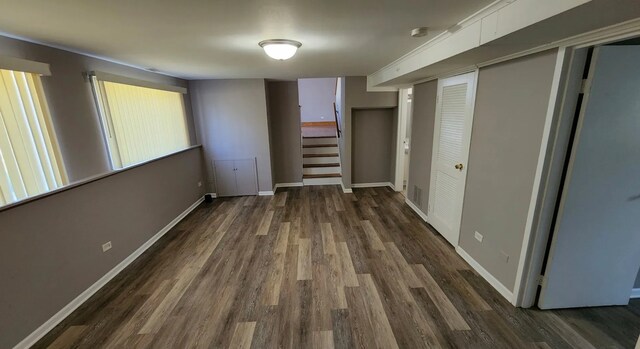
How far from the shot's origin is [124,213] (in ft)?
9.85

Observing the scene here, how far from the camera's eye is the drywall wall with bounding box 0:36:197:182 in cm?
220

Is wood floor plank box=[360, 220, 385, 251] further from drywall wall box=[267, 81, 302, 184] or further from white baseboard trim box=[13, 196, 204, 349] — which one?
white baseboard trim box=[13, 196, 204, 349]

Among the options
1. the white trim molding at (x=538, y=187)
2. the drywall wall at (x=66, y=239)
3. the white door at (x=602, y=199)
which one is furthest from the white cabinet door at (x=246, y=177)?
the white door at (x=602, y=199)

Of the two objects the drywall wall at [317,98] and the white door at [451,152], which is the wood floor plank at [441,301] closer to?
the white door at [451,152]

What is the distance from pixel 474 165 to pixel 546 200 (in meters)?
0.85

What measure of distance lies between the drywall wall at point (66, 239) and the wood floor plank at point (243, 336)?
155 centimetres

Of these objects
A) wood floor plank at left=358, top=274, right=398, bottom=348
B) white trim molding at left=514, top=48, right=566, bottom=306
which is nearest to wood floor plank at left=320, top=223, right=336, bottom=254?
wood floor plank at left=358, top=274, right=398, bottom=348

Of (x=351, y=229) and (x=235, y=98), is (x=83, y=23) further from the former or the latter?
(x=351, y=229)

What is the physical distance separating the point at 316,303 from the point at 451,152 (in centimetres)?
241

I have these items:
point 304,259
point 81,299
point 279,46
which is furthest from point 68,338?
point 279,46

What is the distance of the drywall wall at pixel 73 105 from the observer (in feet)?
7.23

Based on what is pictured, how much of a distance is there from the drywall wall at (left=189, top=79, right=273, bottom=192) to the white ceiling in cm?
203

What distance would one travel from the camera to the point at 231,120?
16.3 feet

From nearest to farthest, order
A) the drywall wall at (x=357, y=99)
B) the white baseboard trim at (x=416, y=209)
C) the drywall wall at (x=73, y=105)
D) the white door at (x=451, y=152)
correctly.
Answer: the drywall wall at (x=73, y=105) → the white door at (x=451, y=152) → the white baseboard trim at (x=416, y=209) → the drywall wall at (x=357, y=99)
